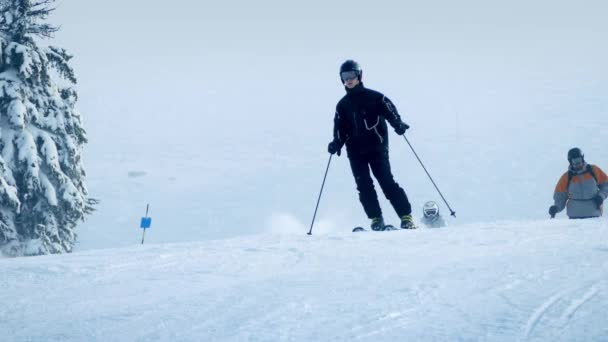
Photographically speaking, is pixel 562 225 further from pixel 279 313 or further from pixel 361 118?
pixel 279 313

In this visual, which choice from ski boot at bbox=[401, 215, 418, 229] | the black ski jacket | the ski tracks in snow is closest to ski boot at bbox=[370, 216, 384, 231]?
ski boot at bbox=[401, 215, 418, 229]

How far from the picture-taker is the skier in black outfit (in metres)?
6.54

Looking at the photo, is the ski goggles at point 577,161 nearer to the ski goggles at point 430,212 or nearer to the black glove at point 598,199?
the black glove at point 598,199

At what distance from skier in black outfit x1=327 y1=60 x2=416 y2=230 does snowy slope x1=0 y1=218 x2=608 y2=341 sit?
2.14 m

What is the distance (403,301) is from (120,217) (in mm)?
34543

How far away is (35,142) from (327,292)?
12.4 metres

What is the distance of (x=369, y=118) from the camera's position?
655 centimetres

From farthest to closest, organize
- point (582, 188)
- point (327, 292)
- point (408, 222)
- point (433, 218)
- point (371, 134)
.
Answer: point (433, 218), point (582, 188), point (371, 134), point (408, 222), point (327, 292)

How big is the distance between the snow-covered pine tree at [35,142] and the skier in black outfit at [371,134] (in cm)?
900

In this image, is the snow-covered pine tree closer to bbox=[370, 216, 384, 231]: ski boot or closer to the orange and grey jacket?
bbox=[370, 216, 384, 231]: ski boot

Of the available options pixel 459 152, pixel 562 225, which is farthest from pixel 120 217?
pixel 562 225

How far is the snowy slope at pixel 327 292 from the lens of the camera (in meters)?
2.21

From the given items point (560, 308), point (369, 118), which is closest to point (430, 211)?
point (369, 118)

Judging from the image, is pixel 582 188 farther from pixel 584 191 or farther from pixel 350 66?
pixel 350 66
